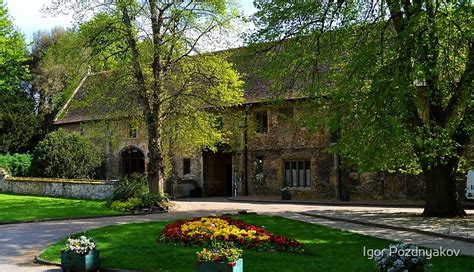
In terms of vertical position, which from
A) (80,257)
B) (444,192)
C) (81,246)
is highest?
(444,192)

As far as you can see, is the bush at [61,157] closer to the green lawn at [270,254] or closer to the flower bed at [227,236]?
the green lawn at [270,254]

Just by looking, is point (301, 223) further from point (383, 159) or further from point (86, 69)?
point (86, 69)

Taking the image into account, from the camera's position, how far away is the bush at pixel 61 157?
37000 millimetres

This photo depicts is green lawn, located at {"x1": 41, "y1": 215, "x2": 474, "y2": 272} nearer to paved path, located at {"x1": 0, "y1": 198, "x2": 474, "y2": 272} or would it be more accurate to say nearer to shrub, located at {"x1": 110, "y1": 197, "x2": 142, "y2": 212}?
paved path, located at {"x1": 0, "y1": 198, "x2": 474, "y2": 272}

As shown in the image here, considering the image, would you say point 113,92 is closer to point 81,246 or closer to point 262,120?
Answer: point 262,120

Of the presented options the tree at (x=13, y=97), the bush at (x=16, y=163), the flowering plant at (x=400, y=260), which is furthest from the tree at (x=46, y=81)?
the flowering plant at (x=400, y=260)

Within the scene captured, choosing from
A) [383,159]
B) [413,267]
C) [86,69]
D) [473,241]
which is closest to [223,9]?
[86,69]

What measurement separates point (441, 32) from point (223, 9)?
1331 centimetres

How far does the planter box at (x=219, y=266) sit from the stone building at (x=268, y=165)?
18.8m

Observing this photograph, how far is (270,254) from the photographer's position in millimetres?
11891

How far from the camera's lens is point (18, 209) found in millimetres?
25047

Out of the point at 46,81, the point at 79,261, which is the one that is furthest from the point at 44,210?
the point at 46,81

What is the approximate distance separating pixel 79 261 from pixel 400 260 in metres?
6.68

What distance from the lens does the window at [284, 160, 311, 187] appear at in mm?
34875
